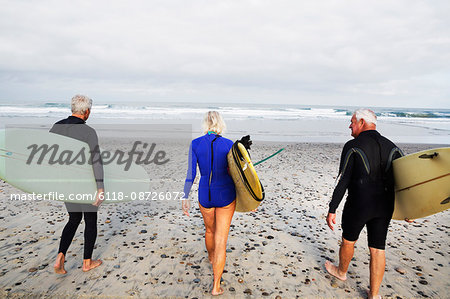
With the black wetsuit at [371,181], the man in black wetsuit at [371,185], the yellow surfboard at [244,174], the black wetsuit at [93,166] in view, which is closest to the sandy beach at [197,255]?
the black wetsuit at [93,166]

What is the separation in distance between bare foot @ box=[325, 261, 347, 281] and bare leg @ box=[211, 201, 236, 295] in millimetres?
1355

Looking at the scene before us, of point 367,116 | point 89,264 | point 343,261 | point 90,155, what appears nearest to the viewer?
point 367,116

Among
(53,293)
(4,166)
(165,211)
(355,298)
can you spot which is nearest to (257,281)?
(355,298)

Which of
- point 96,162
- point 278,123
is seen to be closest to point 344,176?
point 96,162

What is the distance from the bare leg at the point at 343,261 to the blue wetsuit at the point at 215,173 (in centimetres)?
134

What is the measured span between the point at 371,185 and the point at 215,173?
1.56 meters

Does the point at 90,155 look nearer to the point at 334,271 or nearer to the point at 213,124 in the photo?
the point at 213,124

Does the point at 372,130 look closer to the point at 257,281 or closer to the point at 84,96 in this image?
the point at 257,281

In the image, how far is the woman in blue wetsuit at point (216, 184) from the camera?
9.33ft

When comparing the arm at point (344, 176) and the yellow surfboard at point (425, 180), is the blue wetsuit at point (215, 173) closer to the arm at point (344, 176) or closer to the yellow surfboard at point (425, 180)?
the arm at point (344, 176)

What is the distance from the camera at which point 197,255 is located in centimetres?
365

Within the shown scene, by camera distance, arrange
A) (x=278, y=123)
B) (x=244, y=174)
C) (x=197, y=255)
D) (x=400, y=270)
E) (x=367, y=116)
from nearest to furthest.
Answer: (x=244, y=174)
(x=367, y=116)
(x=400, y=270)
(x=197, y=255)
(x=278, y=123)

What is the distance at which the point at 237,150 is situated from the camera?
272 cm

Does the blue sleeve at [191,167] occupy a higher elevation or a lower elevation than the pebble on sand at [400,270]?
higher
